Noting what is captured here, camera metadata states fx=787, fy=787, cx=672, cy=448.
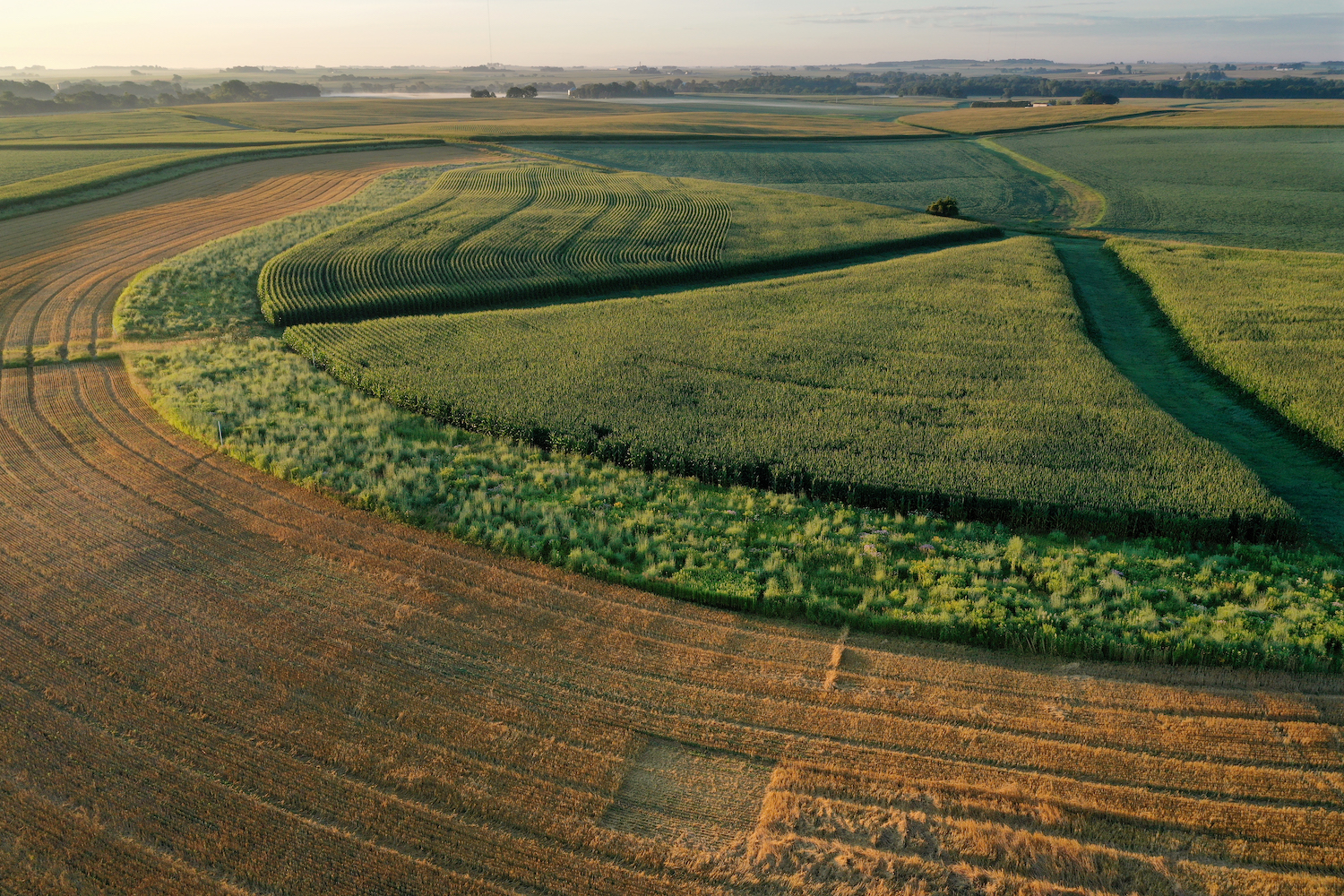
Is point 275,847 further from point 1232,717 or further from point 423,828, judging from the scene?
point 1232,717

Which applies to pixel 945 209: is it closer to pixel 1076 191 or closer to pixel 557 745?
pixel 1076 191

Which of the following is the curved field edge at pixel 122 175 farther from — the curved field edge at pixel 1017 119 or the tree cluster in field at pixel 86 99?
the tree cluster in field at pixel 86 99

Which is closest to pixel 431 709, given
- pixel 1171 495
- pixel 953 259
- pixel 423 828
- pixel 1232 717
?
pixel 423 828

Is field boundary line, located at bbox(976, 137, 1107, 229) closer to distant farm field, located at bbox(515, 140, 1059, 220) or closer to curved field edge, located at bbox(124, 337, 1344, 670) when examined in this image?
distant farm field, located at bbox(515, 140, 1059, 220)

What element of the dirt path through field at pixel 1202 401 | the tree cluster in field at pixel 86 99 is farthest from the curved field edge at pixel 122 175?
the tree cluster in field at pixel 86 99

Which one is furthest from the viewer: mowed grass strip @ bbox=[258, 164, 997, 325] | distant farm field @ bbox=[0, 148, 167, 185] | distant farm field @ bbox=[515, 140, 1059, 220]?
distant farm field @ bbox=[515, 140, 1059, 220]

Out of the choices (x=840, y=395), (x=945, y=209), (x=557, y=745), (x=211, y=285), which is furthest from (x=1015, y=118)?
(x=557, y=745)

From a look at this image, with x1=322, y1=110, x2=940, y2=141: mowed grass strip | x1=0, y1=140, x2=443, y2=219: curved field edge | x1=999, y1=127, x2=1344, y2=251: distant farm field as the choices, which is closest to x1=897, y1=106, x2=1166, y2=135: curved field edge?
x1=322, y1=110, x2=940, y2=141: mowed grass strip
